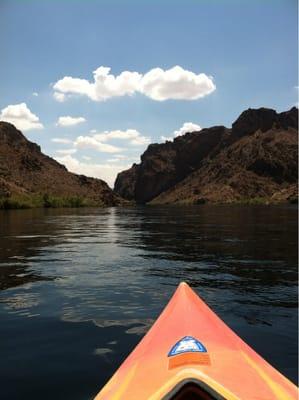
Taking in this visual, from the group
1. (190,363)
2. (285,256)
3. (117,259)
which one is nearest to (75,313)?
(190,363)

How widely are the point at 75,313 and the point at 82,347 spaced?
9.01 ft

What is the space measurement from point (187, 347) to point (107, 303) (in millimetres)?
7170

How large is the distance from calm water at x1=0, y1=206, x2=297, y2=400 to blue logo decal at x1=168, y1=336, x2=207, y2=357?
1.84 meters

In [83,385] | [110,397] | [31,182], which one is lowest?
[83,385]

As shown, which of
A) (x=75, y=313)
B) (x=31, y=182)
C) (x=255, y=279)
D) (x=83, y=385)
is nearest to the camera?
(x=83, y=385)

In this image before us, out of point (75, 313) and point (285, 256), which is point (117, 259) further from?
point (75, 313)

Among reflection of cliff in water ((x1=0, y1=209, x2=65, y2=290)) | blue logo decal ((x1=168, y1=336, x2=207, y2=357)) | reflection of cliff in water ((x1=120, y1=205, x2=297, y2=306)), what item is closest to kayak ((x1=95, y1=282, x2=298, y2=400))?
blue logo decal ((x1=168, y1=336, x2=207, y2=357))

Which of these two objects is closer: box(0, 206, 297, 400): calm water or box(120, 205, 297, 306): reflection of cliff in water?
box(0, 206, 297, 400): calm water

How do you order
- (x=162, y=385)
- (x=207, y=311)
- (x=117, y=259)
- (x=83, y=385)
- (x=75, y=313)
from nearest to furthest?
(x=162, y=385), (x=83, y=385), (x=207, y=311), (x=75, y=313), (x=117, y=259)

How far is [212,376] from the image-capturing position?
5.17m

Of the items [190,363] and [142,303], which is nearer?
[190,363]

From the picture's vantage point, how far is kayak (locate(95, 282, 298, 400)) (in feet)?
15.4

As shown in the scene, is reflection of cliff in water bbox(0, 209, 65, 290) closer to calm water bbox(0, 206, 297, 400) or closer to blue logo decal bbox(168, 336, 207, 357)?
calm water bbox(0, 206, 297, 400)

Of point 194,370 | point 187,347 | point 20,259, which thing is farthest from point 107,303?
point 20,259
